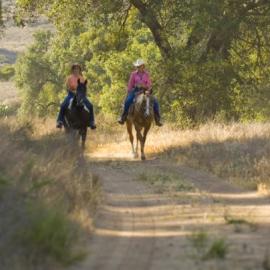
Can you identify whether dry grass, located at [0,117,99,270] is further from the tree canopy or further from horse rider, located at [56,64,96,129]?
the tree canopy

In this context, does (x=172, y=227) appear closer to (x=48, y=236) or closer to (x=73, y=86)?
(x=48, y=236)

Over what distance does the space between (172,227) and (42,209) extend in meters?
2.22

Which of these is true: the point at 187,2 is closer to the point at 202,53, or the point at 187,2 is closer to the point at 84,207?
the point at 202,53

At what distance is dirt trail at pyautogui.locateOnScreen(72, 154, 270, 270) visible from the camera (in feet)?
26.4

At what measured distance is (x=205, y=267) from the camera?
7.80 meters

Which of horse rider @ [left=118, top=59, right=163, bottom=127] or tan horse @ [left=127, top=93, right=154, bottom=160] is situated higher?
horse rider @ [left=118, top=59, right=163, bottom=127]

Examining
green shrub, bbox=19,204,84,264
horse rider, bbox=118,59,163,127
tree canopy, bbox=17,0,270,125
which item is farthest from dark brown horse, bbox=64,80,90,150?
green shrub, bbox=19,204,84,264

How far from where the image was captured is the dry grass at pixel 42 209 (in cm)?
754

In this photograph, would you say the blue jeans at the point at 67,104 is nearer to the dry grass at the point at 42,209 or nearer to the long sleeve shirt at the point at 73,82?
the long sleeve shirt at the point at 73,82

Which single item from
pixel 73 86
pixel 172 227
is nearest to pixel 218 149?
pixel 73 86

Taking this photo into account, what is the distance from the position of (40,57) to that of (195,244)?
50.5 m

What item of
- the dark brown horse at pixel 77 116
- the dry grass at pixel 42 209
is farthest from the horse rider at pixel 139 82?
the dry grass at pixel 42 209

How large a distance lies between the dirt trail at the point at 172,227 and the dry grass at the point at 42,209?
10.2 inches

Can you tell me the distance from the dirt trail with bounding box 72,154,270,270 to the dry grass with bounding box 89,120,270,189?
694mm
